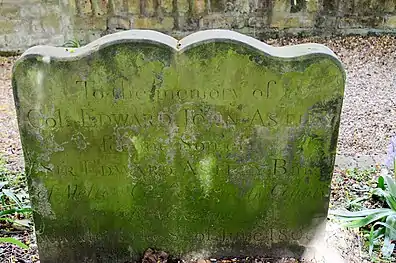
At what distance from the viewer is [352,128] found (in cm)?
463

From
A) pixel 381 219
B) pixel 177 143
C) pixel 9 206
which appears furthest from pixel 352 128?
pixel 9 206

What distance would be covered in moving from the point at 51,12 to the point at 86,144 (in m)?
3.68

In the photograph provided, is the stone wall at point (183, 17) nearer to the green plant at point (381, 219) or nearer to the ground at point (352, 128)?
the ground at point (352, 128)

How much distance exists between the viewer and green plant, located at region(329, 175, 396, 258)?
9.96 feet

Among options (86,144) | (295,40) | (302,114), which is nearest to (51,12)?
(295,40)

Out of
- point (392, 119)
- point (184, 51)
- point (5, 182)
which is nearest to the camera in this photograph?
point (184, 51)

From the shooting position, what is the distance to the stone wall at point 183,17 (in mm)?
5957

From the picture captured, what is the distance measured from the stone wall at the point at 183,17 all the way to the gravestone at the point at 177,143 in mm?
3582

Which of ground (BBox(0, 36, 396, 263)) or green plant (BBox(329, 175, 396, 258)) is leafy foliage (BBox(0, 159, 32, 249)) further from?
green plant (BBox(329, 175, 396, 258))

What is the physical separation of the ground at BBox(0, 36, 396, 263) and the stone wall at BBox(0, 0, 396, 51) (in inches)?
7.8

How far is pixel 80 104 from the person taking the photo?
2.63 metres

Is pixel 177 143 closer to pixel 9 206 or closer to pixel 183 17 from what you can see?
pixel 9 206

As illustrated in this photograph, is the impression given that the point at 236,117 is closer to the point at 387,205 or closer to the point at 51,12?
the point at 387,205

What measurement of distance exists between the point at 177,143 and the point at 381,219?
1384 mm
